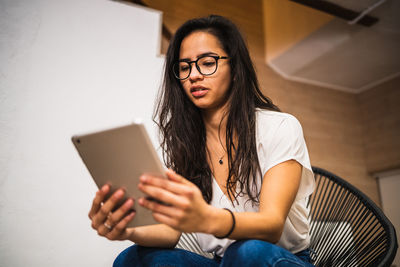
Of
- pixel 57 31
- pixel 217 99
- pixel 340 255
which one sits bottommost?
pixel 340 255

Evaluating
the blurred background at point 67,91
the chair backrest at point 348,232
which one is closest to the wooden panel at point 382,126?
the blurred background at point 67,91

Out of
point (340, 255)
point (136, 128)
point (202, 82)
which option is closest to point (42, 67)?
point (202, 82)

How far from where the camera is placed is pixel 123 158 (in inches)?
22.0

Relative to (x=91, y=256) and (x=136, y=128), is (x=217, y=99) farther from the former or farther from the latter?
(x=91, y=256)

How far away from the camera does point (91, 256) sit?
1.28 metres

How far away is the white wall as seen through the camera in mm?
1255

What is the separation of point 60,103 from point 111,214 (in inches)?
38.2

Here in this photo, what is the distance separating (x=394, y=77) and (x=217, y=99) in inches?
112

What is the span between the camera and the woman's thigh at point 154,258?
0.76 metres

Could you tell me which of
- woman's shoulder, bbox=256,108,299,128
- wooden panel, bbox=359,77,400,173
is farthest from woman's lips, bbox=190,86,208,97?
wooden panel, bbox=359,77,400,173

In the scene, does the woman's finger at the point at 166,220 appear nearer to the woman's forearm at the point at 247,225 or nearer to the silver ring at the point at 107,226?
the woman's forearm at the point at 247,225

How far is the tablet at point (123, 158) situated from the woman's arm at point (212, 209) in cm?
3

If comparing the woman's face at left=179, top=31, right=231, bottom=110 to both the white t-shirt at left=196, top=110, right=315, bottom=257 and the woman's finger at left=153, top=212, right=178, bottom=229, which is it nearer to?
the white t-shirt at left=196, top=110, right=315, bottom=257

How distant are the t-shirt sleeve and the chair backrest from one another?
0.25 m
